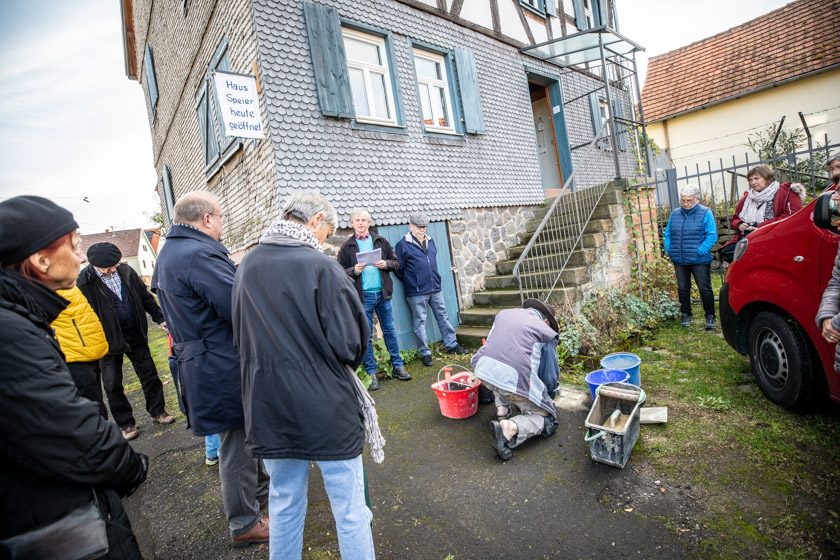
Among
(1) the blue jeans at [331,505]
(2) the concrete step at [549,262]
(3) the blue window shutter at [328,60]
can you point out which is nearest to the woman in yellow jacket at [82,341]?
(1) the blue jeans at [331,505]

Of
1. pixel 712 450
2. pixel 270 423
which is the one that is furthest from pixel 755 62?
pixel 270 423

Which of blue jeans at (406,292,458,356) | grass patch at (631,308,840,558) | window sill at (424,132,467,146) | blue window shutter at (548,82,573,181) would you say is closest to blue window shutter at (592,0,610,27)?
blue window shutter at (548,82,573,181)

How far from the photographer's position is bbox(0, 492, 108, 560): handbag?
43.9 inches

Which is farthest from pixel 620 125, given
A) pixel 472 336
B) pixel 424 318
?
pixel 424 318

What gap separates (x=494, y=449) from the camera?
11.0 ft

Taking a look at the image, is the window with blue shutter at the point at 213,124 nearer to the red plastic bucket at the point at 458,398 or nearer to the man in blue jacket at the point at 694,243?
the red plastic bucket at the point at 458,398

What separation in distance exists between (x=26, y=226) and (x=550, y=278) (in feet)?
19.3

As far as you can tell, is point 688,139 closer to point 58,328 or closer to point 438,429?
point 438,429

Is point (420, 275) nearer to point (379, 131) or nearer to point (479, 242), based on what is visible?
point (479, 242)

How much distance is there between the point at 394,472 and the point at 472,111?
6303 mm

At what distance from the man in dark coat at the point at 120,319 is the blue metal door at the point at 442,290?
9.81 ft

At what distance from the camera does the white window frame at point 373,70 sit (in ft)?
20.3

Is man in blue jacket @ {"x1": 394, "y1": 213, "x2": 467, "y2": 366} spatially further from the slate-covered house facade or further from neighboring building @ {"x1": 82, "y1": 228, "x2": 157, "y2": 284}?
neighboring building @ {"x1": 82, "y1": 228, "x2": 157, "y2": 284}

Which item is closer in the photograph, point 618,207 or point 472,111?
point 618,207
